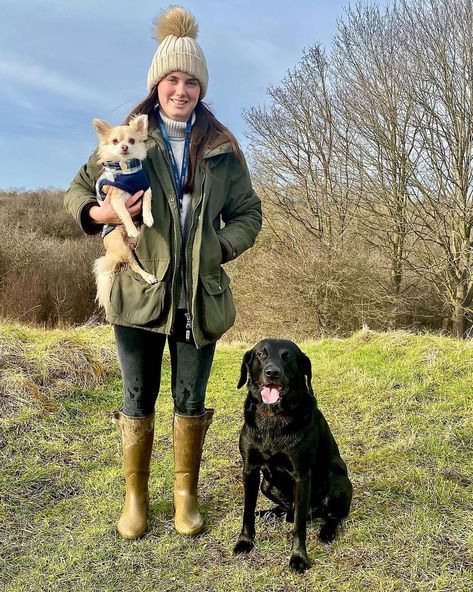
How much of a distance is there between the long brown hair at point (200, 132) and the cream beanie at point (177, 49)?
0.07 meters

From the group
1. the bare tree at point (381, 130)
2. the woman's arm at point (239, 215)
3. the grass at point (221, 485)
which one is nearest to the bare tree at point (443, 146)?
the bare tree at point (381, 130)

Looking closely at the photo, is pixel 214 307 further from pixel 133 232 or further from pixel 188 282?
pixel 133 232

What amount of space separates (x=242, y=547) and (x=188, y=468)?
47 centimetres

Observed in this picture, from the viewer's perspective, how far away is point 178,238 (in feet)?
7.56

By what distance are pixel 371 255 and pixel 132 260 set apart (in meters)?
12.4

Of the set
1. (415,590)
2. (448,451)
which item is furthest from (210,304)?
(448,451)

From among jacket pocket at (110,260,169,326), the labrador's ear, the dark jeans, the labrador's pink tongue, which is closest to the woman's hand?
jacket pocket at (110,260,169,326)

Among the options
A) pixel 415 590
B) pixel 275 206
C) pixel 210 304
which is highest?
pixel 275 206

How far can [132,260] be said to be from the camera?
231 centimetres

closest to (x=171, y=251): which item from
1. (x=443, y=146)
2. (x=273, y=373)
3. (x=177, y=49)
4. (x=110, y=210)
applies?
(x=110, y=210)

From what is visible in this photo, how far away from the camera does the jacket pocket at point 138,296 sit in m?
2.29

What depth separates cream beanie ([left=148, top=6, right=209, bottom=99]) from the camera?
2.30 metres

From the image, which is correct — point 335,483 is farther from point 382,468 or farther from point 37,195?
point 37,195

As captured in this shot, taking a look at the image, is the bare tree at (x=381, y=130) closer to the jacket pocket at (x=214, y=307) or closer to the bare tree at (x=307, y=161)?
the bare tree at (x=307, y=161)
